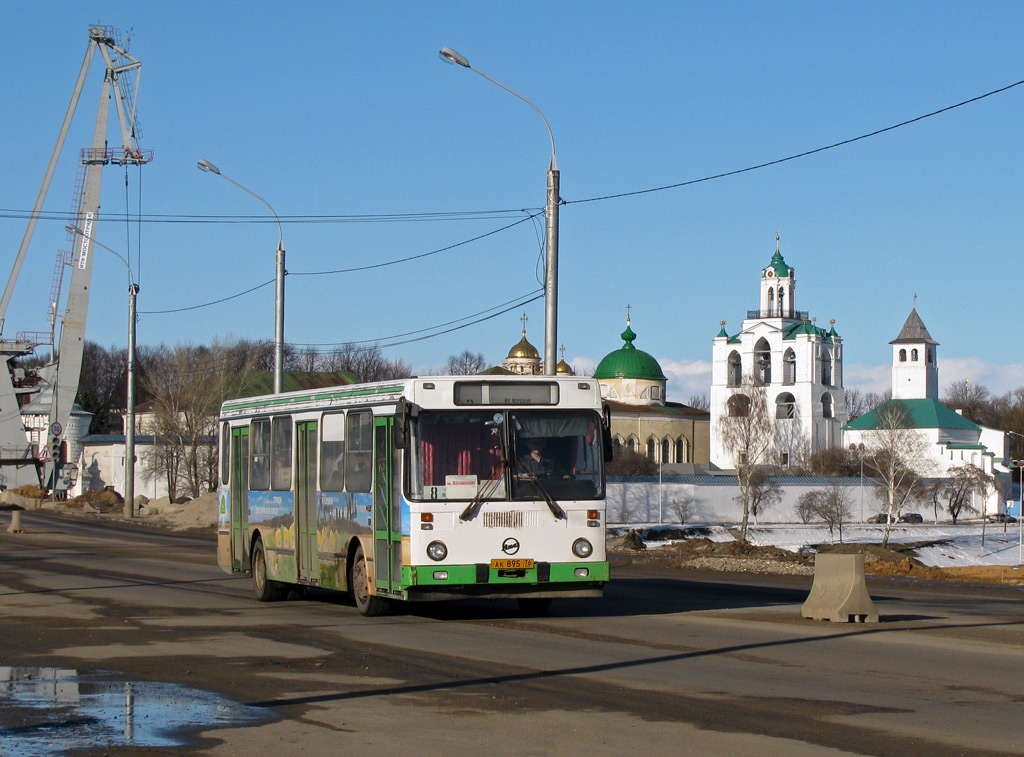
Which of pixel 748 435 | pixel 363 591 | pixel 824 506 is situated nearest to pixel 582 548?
pixel 363 591

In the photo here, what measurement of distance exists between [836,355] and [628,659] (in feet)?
360

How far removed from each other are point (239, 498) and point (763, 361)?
336 ft

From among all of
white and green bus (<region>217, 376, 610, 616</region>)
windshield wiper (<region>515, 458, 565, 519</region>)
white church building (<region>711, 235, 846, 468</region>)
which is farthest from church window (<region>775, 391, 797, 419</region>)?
windshield wiper (<region>515, 458, 565, 519</region>)

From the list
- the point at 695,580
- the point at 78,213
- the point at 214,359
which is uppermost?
the point at 78,213

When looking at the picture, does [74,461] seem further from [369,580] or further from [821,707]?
[821,707]

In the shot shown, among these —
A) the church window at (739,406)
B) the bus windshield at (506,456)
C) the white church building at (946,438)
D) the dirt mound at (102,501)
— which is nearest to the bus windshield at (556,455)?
the bus windshield at (506,456)

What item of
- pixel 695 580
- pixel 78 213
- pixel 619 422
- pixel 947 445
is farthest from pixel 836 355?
pixel 695 580

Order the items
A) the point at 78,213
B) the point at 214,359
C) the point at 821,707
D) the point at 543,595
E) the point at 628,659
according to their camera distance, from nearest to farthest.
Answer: the point at 821,707 → the point at 628,659 → the point at 543,595 → the point at 78,213 → the point at 214,359

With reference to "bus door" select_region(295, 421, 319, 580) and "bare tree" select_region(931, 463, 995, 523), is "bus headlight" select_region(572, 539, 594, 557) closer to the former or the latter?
"bus door" select_region(295, 421, 319, 580)

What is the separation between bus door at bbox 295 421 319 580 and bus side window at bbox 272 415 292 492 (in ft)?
0.89

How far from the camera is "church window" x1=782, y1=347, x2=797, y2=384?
379 ft

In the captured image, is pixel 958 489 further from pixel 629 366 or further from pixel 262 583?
pixel 262 583

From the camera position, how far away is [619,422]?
11706 centimetres

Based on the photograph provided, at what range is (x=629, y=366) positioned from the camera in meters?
125
